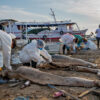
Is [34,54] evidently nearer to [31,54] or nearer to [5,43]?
[31,54]

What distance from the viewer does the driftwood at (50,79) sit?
3.99m

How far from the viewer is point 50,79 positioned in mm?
4273

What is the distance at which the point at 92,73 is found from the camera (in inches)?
Result: 214

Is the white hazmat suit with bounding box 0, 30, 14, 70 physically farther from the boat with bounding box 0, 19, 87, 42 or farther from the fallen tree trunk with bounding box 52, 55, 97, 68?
the boat with bounding box 0, 19, 87, 42

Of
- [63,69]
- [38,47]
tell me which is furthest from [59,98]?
[38,47]

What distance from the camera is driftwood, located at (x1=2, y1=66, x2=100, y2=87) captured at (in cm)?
399

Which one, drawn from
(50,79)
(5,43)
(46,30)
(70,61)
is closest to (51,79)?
(50,79)

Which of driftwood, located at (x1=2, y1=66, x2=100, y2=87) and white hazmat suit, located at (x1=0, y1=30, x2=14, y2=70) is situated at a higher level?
white hazmat suit, located at (x1=0, y1=30, x2=14, y2=70)

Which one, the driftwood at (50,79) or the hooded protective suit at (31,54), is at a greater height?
the hooded protective suit at (31,54)

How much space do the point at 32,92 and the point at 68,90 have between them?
0.78 meters

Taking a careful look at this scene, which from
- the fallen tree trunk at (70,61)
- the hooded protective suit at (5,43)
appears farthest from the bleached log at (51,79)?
the fallen tree trunk at (70,61)

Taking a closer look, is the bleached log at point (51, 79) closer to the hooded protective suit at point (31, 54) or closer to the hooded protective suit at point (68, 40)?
the hooded protective suit at point (31, 54)

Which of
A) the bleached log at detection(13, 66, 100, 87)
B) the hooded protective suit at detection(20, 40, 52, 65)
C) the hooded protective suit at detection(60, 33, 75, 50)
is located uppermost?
the hooded protective suit at detection(60, 33, 75, 50)

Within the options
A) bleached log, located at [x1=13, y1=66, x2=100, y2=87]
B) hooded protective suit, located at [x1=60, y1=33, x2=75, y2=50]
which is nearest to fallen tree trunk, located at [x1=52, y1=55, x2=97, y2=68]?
bleached log, located at [x1=13, y1=66, x2=100, y2=87]
